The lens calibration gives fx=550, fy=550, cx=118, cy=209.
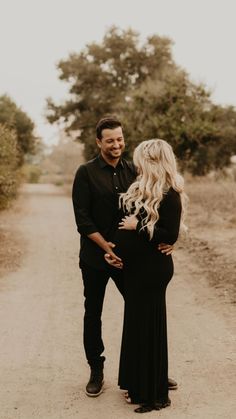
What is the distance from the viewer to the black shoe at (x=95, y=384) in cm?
449

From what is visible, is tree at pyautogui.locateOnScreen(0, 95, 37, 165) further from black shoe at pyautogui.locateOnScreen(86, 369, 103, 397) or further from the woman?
the woman

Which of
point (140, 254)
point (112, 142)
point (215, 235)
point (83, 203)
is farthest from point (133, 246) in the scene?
point (215, 235)

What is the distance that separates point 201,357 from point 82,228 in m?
1.97

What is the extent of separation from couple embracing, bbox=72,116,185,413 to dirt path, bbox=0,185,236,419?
234 mm

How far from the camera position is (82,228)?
442 cm

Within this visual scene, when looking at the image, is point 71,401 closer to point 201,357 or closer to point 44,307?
point 201,357

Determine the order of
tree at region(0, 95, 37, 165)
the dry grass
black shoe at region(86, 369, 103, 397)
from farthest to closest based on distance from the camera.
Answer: tree at region(0, 95, 37, 165)
the dry grass
black shoe at region(86, 369, 103, 397)

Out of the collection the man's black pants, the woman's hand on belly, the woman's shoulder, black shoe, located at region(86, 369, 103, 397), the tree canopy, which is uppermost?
the tree canopy

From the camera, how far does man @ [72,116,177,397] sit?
4.41 m

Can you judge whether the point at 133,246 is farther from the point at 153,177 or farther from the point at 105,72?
the point at 105,72

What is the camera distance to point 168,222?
404 cm

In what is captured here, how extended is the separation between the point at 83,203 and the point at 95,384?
1.50 meters

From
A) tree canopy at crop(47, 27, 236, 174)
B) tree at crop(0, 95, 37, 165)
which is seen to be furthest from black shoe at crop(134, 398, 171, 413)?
tree at crop(0, 95, 37, 165)

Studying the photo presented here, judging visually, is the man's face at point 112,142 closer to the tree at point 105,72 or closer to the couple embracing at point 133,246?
the couple embracing at point 133,246
